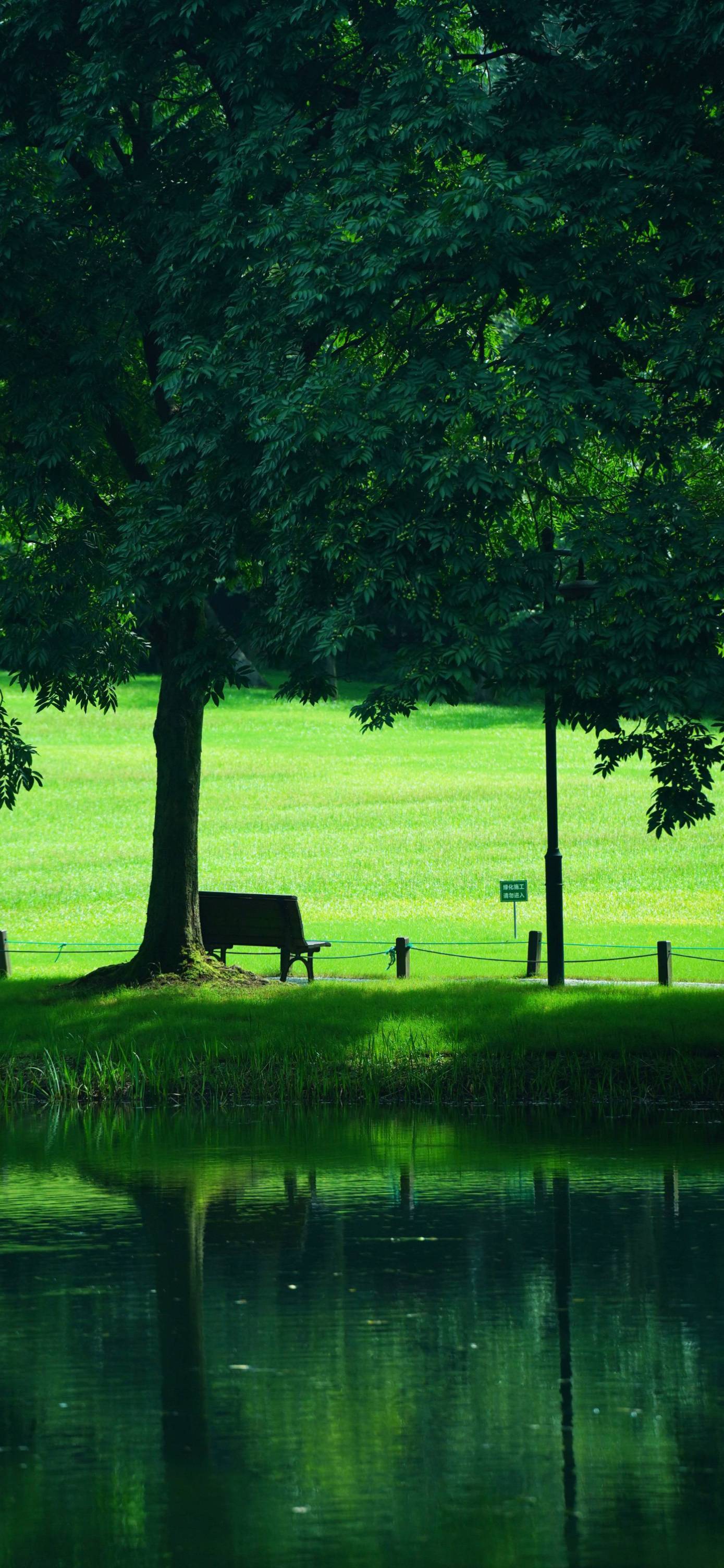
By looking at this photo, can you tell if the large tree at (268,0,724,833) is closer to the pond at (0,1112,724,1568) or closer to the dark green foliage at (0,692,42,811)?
the pond at (0,1112,724,1568)

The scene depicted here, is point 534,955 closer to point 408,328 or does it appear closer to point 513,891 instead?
point 513,891

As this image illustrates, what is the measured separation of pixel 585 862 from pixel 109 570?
24.6 meters

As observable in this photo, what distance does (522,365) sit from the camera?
14.4m

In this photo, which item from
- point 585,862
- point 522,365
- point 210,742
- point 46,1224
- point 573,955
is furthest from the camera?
point 210,742

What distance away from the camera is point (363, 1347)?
32.1 ft

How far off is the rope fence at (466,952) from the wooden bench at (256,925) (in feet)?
3.17

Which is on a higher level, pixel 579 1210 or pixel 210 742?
pixel 210 742

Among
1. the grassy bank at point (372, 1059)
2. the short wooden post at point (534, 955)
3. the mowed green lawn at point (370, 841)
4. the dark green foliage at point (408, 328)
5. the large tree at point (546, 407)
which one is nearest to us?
the large tree at point (546, 407)

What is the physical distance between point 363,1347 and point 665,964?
11886 mm

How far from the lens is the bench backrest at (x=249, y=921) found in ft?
69.4

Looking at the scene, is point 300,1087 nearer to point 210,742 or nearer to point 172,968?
point 172,968

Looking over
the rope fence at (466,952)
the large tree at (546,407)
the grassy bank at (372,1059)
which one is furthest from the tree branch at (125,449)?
the grassy bank at (372,1059)

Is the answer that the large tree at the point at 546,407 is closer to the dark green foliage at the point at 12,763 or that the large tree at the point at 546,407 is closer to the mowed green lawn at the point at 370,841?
the dark green foliage at the point at 12,763

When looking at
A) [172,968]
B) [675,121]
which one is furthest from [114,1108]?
[675,121]
